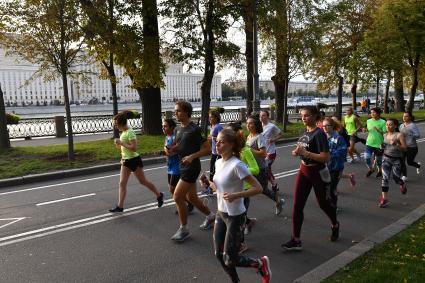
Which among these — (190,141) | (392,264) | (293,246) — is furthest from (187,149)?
(392,264)

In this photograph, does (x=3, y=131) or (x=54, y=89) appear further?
(x=54, y=89)

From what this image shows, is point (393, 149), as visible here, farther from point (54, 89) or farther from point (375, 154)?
point (54, 89)

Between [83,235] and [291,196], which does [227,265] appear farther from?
[291,196]

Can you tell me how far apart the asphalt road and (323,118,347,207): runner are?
0.70 m

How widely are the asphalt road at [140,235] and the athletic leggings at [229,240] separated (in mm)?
614

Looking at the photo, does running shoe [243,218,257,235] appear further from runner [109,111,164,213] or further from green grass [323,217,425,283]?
runner [109,111,164,213]

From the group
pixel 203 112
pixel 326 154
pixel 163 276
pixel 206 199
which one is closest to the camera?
pixel 163 276

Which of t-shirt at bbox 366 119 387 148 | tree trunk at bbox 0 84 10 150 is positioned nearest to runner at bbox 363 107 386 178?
t-shirt at bbox 366 119 387 148

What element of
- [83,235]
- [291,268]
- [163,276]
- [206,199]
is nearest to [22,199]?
[83,235]

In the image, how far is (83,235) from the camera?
6266 millimetres

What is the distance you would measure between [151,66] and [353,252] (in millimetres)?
12313

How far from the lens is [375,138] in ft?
33.2

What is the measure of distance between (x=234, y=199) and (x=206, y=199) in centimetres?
429

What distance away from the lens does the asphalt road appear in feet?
16.0
